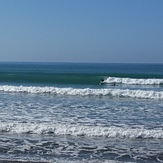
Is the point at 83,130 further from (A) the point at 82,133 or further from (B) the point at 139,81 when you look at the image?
(B) the point at 139,81

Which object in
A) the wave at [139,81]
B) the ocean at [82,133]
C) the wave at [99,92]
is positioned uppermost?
the wave at [139,81]

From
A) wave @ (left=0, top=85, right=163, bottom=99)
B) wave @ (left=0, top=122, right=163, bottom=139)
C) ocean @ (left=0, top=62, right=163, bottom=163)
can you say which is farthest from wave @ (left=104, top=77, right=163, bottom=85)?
wave @ (left=0, top=122, right=163, bottom=139)

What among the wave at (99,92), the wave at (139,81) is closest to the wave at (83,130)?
the wave at (99,92)

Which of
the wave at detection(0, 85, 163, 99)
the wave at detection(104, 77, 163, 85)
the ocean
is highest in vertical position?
the wave at detection(104, 77, 163, 85)

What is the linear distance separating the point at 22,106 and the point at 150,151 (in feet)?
28.7

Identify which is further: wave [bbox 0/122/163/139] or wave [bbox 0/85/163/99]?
wave [bbox 0/85/163/99]

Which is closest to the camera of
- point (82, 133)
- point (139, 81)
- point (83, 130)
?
point (82, 133)

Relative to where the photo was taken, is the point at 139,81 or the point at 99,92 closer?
the point at 99,92

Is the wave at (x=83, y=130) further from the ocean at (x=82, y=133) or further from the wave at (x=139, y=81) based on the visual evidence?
the wave at (x=139, y=81)

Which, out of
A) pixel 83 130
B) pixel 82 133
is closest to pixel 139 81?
pixel 83 130

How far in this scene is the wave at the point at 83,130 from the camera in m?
9.95

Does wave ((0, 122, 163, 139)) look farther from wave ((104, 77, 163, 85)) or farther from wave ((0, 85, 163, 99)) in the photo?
wave ((104, 77, 163, 85))

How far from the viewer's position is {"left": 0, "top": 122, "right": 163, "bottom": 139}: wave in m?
9.95

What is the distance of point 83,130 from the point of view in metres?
10.3
